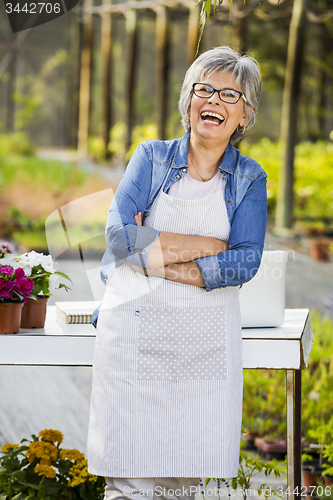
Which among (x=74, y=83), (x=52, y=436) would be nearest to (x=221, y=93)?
(x=52, y=436)

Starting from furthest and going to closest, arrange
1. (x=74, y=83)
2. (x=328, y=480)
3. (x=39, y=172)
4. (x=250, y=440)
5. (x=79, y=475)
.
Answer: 1. (x=74, y=83)
2. (x=39, y=172)
3. (x=250, y=440)
4. (x=328, y=480)
5. (x=79, y=475)

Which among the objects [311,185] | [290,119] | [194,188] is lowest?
[194,188]

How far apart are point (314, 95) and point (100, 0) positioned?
4.43 meters

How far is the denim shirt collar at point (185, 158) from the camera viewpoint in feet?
4.60

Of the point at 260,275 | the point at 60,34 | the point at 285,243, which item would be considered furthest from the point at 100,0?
the point at 260,275

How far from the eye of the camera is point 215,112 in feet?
4.42

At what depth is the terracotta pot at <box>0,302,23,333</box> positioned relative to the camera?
60.1 inches

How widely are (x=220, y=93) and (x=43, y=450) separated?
1.12 metres

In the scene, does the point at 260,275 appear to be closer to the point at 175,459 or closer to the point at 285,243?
the point at 175,459

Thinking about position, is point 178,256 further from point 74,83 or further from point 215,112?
point 74,83

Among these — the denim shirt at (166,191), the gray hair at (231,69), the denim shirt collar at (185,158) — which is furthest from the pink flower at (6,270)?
the gray hair at (231,69)

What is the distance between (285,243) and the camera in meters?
5.93

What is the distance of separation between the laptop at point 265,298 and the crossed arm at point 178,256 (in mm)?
375

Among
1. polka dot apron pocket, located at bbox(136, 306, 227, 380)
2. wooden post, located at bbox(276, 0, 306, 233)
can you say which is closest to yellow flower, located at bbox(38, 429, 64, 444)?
polka dot apron pocket, located at bbox(136, 306, 227, 380)
